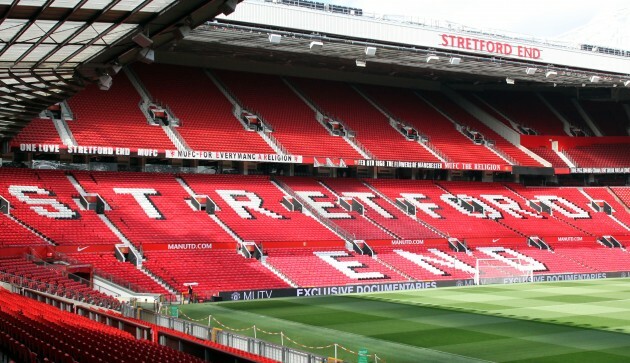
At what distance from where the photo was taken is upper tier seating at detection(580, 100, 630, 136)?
73062 millimetres

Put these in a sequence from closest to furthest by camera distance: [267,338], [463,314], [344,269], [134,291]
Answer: [267,338], [463,314], [134,291], [344,269]

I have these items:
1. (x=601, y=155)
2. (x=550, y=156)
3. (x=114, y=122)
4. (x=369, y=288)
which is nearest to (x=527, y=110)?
(x=550, y=156)

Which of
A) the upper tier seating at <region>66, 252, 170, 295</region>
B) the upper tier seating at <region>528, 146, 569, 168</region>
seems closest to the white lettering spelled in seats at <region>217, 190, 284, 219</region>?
the upper tier seating at <region>66, 252, 170, 295</region>

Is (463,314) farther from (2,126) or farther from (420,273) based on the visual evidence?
(2,126)

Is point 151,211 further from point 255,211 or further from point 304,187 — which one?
point 304,187

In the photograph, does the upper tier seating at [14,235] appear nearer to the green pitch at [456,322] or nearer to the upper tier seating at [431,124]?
the green pitch at [456,322]

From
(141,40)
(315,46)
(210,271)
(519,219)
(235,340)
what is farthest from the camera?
(519,219)

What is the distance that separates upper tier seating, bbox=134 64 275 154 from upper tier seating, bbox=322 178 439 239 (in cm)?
631

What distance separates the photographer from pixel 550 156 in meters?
67.8

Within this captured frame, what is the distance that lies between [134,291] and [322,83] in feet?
107

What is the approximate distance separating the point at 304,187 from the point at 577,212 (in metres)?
23.0

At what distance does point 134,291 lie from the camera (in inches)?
1431

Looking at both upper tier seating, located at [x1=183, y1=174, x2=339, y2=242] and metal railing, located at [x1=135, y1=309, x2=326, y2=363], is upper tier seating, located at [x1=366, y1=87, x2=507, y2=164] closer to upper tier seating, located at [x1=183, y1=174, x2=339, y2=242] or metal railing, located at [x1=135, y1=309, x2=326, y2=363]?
upper tier seating, located at [x1=183, y1=174, x2=339, y2=242]

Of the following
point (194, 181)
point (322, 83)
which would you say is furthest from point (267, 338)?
point (322, 83)
